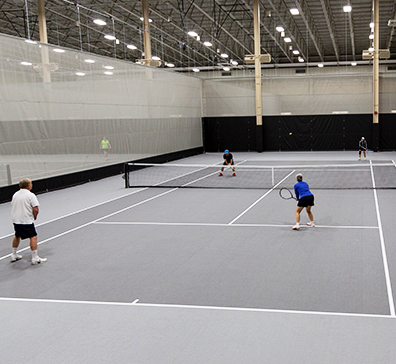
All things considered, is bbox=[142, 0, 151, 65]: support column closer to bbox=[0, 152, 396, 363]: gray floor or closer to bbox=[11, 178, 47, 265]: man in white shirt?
bbox=[0, 152, 396, 363]: gray floor

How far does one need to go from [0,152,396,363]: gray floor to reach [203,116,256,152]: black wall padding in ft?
72.5

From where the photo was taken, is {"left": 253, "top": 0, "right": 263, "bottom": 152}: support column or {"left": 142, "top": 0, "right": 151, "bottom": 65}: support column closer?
{"left": 142, "top": 0, "right": 151, "bottom": 65}: support column

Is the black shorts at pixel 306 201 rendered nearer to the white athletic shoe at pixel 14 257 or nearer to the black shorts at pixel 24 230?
the black shorts at pixel 24 230

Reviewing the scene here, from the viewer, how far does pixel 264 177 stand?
69.4 feet

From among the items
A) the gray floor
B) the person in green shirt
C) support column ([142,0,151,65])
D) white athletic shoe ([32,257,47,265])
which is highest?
support column ([142,0,151,65])

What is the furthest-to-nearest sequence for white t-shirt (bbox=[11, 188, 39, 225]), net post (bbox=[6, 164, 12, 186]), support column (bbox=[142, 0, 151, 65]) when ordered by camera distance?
support column (bbox=[142, 0, 151, 65]) → net post (bbox=[6, 164, 12, 186]) → white t-shirt (bbox=[11, 188, 39, 225])

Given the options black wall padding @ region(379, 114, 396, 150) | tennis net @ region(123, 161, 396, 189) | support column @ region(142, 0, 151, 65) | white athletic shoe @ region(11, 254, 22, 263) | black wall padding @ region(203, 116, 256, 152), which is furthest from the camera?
black wall padding @ region(203, 116, 256, 152)

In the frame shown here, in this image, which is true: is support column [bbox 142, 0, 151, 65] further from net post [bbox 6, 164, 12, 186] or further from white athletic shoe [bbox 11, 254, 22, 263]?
white athletic shoe [bbox 11, 254, 22, 263]

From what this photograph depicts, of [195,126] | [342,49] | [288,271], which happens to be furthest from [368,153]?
[288,271]

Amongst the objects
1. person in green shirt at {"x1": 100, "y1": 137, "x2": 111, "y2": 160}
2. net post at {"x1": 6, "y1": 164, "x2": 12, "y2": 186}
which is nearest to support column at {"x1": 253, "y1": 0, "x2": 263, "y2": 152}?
person in green shirt at {"x1": 100, "y1": 137, "x2": 111, "y2": 160}

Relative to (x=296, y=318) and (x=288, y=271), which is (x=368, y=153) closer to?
(x=288, y=271)

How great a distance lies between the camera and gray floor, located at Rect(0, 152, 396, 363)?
5.35 m

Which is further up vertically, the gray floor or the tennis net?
the tennis net

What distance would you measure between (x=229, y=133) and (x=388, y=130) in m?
11.4
